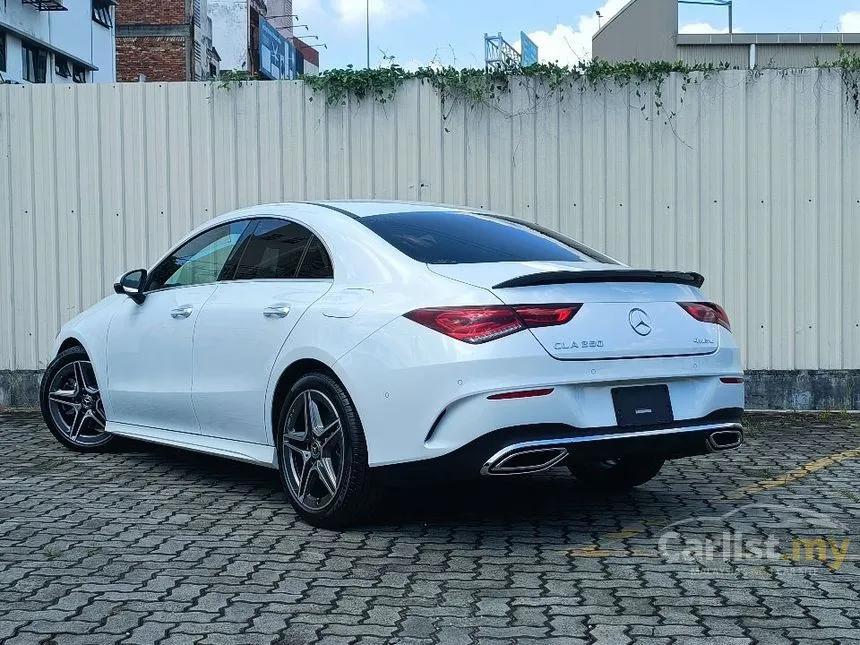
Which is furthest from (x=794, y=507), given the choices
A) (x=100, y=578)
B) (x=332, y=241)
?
(x=100, y=578)

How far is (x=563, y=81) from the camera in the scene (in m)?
9.59

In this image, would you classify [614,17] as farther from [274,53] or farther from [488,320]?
[274,53]

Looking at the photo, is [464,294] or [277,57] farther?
[277,57]

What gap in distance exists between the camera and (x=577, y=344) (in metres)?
4.88

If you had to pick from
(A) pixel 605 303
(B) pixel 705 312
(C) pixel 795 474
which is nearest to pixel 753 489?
(C) pixel 795 474

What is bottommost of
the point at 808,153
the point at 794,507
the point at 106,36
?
the point at 794,507

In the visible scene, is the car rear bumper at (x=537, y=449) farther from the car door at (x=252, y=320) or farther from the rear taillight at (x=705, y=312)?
the car door at (x=252, y=320)

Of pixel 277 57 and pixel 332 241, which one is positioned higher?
pixel 277 57

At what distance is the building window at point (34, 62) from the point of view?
4784 cm

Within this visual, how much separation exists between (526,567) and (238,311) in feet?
7.13

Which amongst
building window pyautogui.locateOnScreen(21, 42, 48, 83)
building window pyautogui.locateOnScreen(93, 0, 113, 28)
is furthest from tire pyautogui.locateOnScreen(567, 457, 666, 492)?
building window pyautogui.locateOnScreen(93, 0, 113, 28)

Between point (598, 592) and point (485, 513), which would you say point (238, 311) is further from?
point (598, 592)

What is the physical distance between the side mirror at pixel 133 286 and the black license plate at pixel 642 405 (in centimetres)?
329

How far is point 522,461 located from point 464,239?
1317 millimetres
